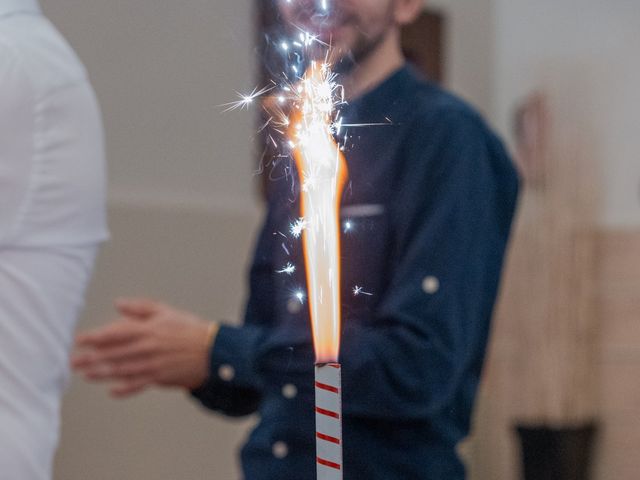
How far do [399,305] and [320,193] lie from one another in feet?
0.46

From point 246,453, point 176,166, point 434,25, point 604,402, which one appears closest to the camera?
point 246,453

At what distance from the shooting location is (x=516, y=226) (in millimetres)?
3137

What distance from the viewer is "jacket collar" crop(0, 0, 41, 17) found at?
746 mm

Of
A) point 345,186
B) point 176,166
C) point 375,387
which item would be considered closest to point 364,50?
point 345,186

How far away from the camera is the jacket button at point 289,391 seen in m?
0.57

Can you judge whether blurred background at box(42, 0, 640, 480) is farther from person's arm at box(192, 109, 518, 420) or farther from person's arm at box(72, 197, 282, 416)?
person's arm at box(192, 109, 518, 420)

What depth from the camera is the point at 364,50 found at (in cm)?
51

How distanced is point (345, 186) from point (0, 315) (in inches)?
12.6

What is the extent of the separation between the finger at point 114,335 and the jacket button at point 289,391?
20 cm

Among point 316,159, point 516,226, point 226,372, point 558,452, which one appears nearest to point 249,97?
point 316,159

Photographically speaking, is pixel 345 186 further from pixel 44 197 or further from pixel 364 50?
pixel 44 197

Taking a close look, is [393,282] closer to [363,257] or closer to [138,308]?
[363,257]

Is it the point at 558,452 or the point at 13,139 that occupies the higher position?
the point at 13,139

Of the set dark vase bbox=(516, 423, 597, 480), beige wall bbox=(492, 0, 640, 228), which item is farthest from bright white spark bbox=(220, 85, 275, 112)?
dark vase bbox=(516, 423, 597, 480)
